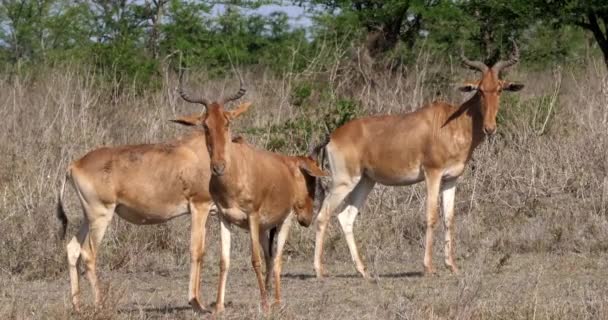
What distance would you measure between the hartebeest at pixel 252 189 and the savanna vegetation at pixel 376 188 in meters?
0.50

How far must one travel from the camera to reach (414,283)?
1196 centimetres

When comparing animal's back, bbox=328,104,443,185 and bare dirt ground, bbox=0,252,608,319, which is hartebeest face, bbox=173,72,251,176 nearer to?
bare dirt ground, bbox=0,252,608,319

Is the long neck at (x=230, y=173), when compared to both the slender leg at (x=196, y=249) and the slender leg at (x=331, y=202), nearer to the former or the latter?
the slender leg at (x=196, y=249)

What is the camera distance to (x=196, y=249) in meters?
10.7

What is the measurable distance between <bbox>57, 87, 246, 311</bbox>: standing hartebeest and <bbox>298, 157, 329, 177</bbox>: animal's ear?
34.4 inches

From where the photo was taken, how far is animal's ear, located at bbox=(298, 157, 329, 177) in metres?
11.1

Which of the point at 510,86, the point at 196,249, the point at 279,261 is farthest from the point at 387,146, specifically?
the point at 196,249

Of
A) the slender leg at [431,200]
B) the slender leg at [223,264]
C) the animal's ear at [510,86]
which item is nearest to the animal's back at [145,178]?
the slender leg at [223,264]

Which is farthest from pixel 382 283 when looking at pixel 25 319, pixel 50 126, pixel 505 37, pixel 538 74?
pixel 538 74

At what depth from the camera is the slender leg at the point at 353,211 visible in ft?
43.3

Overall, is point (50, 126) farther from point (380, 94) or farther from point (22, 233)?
point (380, 94)

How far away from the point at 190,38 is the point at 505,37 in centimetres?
832

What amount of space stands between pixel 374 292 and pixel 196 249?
180 centimetres

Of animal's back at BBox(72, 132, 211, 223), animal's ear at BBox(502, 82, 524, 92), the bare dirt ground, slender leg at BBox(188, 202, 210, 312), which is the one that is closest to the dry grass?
the bare dirt ground
